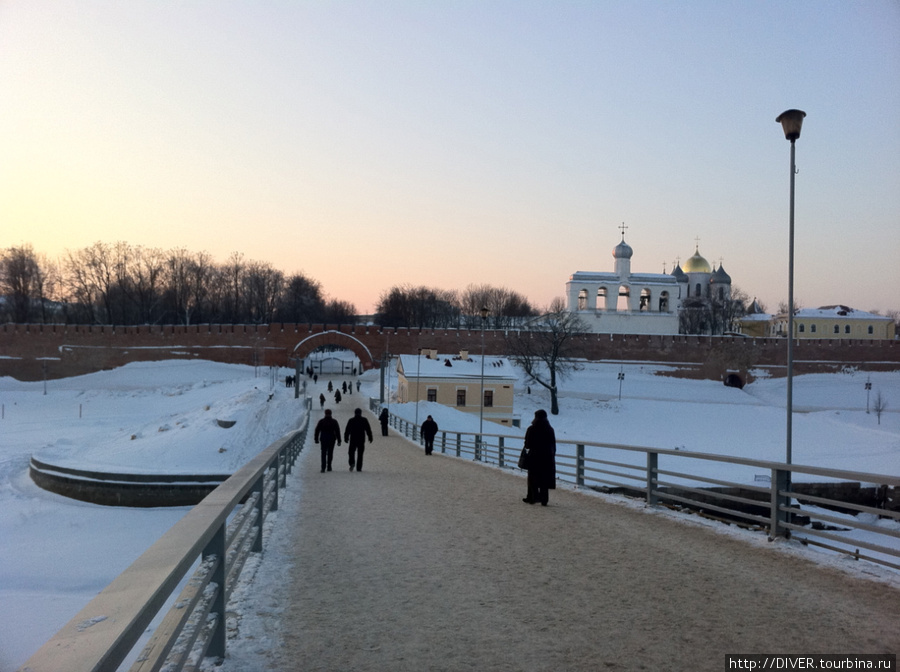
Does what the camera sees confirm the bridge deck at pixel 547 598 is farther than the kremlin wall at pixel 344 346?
No

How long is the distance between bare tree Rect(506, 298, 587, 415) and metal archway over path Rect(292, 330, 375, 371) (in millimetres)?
11053

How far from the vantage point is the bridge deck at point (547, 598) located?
3.69 metres

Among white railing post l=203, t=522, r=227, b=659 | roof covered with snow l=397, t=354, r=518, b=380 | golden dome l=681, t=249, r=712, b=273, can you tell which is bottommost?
roof covered with snow l=397, t=354, r=518, b=380

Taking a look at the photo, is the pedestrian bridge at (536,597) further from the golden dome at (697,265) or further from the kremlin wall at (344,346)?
the golden dome at (697,265)

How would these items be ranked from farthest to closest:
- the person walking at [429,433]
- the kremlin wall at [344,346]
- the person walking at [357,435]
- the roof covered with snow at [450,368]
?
the kremlin wall at [344,346]
the roof covered with snow at [450,368]
the person walking at [429,433]
the person walking at [357,435]

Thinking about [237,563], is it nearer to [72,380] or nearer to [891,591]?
[891,591]

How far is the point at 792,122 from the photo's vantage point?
29.8 feet

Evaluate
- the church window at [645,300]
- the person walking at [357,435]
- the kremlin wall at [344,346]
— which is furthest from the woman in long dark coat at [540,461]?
the church window at [645,300]

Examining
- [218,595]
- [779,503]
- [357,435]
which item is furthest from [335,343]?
[218,595]

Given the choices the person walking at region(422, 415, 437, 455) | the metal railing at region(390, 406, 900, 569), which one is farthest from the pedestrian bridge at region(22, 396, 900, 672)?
the person walking at region(422, 415, 437, 455)

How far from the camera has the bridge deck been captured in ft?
12.1

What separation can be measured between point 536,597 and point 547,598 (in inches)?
2.8

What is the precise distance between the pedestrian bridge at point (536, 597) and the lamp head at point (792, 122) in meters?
4.84

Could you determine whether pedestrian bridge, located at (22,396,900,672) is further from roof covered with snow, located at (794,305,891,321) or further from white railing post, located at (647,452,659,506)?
roof covered with snow, located at (794,305,891,321)
